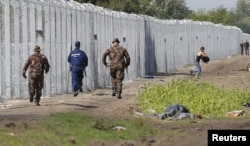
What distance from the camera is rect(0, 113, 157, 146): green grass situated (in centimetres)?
1300

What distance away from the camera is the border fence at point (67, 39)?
71.2ft

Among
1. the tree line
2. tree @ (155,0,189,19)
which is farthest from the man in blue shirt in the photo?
tree @ (155,0,189,19)

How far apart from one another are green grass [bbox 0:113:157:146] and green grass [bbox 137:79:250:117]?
10.5 ft

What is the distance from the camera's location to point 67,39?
86.1ft

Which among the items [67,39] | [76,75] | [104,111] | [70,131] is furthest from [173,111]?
[67,39]

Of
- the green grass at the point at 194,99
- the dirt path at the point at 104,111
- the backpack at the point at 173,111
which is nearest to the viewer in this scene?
the dirt path at the point at 104,111

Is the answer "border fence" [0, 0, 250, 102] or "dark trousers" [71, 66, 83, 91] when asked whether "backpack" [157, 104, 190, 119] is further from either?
"border fence" [0, 0, 250, 102]

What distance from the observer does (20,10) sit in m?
22.2

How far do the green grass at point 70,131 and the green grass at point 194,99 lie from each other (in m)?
3.21

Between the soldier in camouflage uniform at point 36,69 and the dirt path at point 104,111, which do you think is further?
the soldier in camouflage uniform at point 36,69

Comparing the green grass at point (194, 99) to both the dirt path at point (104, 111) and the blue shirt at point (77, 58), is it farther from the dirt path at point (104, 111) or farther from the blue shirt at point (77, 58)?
the blue shirt at point (77, 58)

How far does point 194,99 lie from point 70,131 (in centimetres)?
718

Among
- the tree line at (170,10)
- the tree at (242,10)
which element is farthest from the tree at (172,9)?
the tree at (242,10)

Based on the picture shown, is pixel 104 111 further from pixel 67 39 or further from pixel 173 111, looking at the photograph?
pixel 67 39
